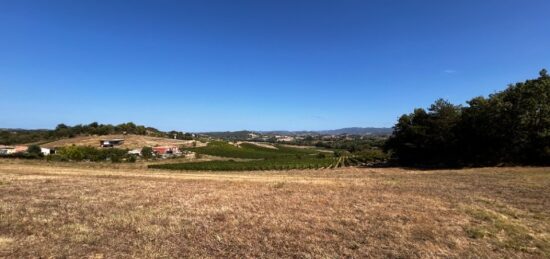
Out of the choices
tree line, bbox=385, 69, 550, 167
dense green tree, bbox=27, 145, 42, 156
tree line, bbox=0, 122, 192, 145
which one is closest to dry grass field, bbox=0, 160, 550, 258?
tree line, bbox=385, 69, 550, 167

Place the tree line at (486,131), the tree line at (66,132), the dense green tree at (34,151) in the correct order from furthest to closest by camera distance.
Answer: the tree line at (66,132), the dense green tree at (34,151), the tree line at (486,131)

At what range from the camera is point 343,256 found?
7.46 m

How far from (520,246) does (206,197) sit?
446 inches

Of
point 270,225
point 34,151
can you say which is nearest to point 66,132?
point 34,151

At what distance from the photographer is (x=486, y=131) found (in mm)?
38719

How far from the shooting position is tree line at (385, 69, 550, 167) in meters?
35.1

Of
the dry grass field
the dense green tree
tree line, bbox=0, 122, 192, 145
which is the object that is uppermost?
tree line, bbox=0, 122, 192, 145

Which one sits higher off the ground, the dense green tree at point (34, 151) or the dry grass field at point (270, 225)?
the dense green tree at point (34, 151)

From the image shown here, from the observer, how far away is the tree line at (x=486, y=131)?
35.1m

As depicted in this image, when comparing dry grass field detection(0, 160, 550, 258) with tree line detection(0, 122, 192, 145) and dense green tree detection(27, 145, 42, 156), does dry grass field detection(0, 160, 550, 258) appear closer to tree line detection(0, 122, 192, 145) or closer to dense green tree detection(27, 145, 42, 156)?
dense green tree detection(27, 145, 42, 156)

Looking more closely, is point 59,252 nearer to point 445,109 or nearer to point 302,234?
point 302,234

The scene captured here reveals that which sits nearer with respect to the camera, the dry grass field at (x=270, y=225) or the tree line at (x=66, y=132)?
the dry grass field at (x=270, y=225)

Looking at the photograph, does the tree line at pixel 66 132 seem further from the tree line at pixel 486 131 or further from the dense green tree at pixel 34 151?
the tree line at pixel 486 131

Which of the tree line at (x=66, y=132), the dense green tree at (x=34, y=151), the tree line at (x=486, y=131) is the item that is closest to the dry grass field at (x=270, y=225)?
the tree line at (x=486, y=131)
